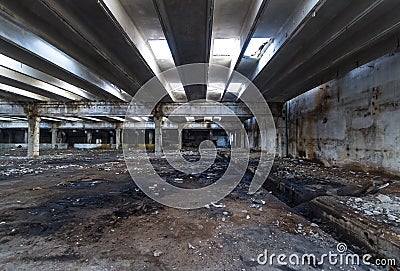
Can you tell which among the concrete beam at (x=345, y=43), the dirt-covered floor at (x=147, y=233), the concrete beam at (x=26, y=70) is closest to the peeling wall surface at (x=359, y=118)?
the concrete beam at (x=345, y=43)

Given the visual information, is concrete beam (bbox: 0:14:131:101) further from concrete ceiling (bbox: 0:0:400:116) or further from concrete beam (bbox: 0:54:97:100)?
concrete beam (bbox: 0:54:97:100)

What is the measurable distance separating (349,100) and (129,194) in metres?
6.31

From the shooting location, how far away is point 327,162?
25.8 feet

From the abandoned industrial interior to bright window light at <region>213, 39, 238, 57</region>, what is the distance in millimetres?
50

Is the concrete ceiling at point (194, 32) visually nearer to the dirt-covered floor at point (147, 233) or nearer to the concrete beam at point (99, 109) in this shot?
the dirt-covered floor at point (147, 233)

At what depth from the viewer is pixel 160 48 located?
19.5 ft

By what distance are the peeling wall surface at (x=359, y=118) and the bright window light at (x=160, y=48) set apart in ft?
16.5

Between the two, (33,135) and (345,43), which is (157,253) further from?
(33,135)

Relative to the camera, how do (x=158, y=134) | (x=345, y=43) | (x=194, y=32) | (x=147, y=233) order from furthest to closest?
(x=158, y=134)
(x=345, y=43)
(x=194, y=32)
(x=147, y=233)

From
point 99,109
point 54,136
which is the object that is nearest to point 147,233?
point 99,109

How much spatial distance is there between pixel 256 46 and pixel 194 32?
2208 mm

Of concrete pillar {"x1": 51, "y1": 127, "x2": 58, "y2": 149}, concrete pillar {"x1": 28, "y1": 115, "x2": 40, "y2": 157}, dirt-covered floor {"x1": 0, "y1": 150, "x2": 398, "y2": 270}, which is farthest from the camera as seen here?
concrete pillar {"x1": 51, "y1": 127, "x2": 58, "y2": 149}

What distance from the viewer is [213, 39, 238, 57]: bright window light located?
557 centimetres

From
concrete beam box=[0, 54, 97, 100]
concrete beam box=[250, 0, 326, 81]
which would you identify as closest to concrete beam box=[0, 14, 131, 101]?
concrete beam box=[0, 54, 97, 100]
